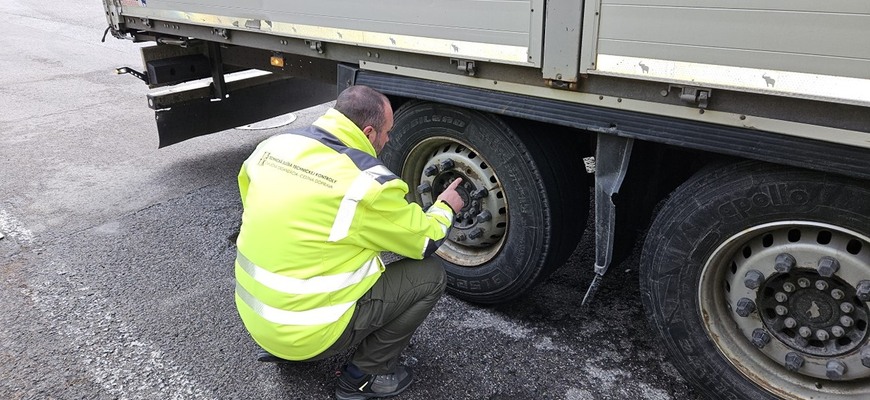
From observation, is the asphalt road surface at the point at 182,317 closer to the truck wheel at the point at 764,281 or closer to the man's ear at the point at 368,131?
the truck wheel at the point at 764,281

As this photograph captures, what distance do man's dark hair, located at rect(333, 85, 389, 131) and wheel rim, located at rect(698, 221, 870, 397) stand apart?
55.1 inches

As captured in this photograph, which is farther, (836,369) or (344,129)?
(344,129)

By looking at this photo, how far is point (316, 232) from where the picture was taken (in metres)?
2.40

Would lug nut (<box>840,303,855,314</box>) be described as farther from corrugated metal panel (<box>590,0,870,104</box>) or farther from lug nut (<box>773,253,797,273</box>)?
corrugated metal panel (<box>590,0,870,104</box>)

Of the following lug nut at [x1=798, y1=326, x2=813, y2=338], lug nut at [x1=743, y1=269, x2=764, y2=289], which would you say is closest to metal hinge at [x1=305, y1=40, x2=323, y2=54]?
lug nut at [x1=743, y1=269, x2=764, y2=289]

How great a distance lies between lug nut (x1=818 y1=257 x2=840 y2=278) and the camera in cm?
221

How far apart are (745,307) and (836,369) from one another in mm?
352

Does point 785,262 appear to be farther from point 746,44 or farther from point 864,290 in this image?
point 746,44

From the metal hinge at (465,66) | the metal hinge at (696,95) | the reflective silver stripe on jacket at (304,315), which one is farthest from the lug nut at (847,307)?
the reflective silver stripe on jacket at (304,315)

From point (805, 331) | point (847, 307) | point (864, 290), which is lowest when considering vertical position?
point (805, 331)

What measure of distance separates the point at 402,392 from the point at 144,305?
64.7 inches

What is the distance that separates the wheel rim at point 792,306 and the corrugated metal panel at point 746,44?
1.74 ft

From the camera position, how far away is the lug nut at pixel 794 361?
240 centimetres

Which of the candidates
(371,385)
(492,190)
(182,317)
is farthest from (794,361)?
(182,317)
